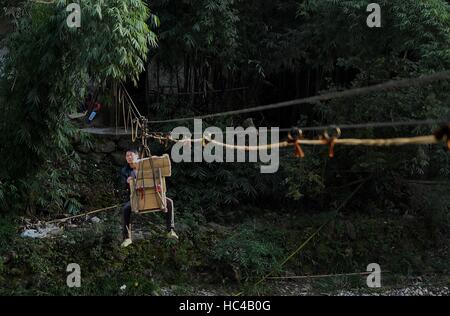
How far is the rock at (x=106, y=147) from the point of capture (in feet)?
30.7

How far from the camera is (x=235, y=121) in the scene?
9719mm

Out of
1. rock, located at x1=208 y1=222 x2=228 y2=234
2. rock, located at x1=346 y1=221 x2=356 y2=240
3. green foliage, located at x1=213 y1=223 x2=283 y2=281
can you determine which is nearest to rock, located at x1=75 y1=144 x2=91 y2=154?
rock, located at x1=208 y1=222 x2=228 y2=234

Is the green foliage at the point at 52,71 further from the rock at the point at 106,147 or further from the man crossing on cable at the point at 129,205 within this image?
the rock at the point at 106,147

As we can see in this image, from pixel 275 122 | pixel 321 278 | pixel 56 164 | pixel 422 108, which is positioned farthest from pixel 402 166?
pixel 56 164

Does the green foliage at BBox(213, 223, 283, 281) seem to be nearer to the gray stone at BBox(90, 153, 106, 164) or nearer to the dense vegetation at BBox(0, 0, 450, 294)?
the dense vegetation at BBox(0, 0, 450, 294)

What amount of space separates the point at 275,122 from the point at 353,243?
10.9 ft

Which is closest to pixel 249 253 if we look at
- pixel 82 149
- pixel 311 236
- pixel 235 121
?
pixel 311 236

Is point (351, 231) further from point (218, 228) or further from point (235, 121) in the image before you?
point (235, 121)

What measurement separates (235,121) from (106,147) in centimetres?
217

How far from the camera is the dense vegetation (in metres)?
6.30

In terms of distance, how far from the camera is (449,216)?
341 inches

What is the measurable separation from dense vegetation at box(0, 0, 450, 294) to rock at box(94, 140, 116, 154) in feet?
1.52

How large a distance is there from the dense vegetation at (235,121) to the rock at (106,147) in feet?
1.52
